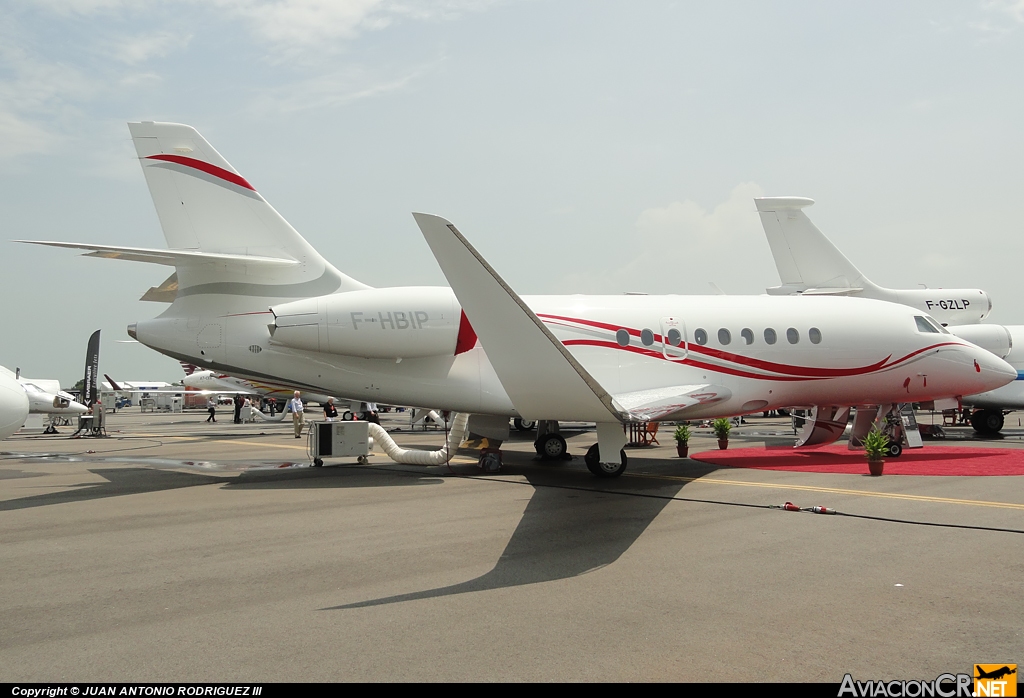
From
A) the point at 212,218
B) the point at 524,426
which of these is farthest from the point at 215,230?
the point at 524,426

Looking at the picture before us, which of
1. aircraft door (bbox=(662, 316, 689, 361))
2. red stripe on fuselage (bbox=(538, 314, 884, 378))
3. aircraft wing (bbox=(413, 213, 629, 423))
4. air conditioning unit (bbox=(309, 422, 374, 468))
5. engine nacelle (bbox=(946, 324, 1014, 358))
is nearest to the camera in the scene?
aircraft wing (bbox=(413, 213, 629, 423))

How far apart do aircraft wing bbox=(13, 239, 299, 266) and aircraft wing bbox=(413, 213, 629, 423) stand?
22.3 feet

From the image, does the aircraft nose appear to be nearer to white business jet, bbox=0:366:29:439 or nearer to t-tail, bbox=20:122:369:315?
t-tail, bbox=20:122:369:315

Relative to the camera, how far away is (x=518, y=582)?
20.7 feet

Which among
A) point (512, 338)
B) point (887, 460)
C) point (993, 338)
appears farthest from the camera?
point (993, 338)

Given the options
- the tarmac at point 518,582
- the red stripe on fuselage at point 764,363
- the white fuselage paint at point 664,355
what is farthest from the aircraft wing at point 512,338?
the red stripe on fuselage at point 764,363

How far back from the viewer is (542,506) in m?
10.5

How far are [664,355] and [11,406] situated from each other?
12.0m

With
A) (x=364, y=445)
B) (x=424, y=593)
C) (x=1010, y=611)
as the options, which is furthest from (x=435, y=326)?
(x=1010, y=611)

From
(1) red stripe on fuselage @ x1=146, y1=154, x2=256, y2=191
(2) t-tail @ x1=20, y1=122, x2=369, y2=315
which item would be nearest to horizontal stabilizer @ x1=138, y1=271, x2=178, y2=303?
(2) t-tail @ x1=20, y1=122, x2=369, y2=315

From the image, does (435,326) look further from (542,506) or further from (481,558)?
(481,558)

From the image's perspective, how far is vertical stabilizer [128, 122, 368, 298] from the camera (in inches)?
531

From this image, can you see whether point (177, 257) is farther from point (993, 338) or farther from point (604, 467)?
point (993, 338)

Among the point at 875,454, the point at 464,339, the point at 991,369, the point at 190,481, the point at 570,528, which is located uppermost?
the point at 464,339
